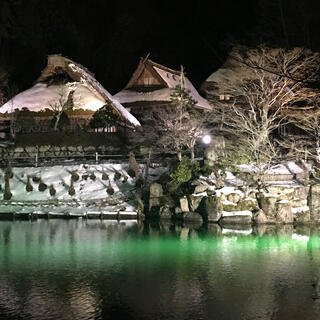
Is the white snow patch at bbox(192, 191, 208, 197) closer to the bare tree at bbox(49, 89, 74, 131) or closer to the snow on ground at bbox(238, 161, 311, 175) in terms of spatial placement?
the snow on ground at bbox(238, 161, 311, 175)

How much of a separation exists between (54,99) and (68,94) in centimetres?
108

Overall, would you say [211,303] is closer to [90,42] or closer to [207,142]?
[207,142]

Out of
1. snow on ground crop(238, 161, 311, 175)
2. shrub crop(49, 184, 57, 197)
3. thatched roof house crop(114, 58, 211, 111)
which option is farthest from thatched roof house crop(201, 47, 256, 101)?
shrub crop(49, 184, 57, 197)

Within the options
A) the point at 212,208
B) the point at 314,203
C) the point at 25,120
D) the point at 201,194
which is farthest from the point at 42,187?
the point at 314,203

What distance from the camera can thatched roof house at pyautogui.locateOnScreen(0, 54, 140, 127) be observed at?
33875 millimetres

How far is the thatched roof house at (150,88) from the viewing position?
3703 centimetres

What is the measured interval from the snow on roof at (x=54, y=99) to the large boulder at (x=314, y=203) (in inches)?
676

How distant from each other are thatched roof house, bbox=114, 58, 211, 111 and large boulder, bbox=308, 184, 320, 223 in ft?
56.9

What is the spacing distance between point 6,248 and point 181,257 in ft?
17.3

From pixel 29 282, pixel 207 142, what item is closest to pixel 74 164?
pixel 207 142

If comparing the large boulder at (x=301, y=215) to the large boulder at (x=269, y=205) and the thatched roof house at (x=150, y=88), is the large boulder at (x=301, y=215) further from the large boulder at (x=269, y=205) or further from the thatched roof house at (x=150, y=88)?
the thatched roof house at (x=150, y=88)

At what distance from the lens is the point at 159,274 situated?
11.6m

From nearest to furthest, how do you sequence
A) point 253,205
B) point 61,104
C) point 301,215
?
point 301,215 → point 253,205 → point 61,104

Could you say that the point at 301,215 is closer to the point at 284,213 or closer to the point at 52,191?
the point at 284,213
